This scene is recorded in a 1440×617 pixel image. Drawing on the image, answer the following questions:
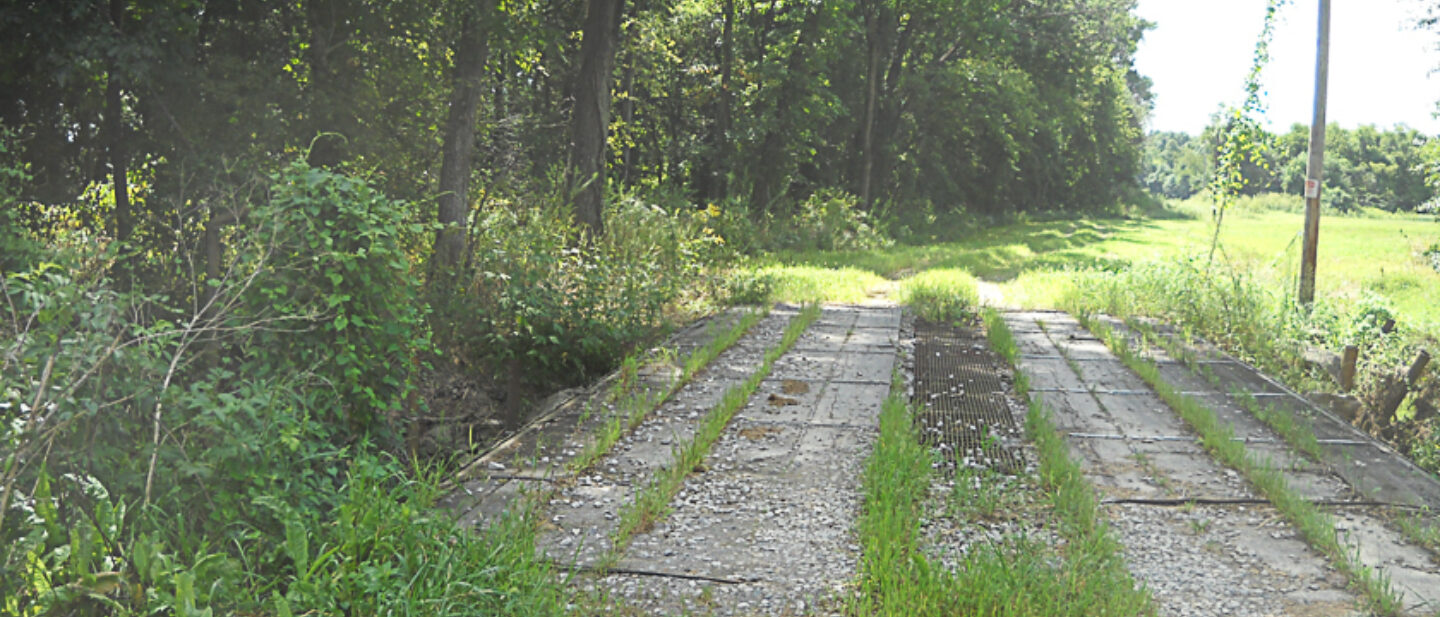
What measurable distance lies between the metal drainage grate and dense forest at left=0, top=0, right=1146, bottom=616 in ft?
7.26

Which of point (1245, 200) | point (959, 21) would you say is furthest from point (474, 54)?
point (1245, 200)

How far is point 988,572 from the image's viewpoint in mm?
2947

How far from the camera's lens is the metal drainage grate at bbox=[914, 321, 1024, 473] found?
479cm

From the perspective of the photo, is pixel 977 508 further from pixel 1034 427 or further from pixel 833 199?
pixel 833 199

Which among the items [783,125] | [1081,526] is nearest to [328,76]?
[1081,526]

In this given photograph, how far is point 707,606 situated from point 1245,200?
51889mm

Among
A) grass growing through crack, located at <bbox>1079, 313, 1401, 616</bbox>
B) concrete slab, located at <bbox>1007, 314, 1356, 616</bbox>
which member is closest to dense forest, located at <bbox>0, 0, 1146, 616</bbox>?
concrete slab, located at <bbox>1007, 314, 1356, 616</bbox>

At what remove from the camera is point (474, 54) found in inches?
334

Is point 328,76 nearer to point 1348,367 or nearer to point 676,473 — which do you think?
point 676,473

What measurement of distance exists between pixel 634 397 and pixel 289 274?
2426mm

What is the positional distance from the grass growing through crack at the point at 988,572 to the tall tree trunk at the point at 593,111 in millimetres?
7493

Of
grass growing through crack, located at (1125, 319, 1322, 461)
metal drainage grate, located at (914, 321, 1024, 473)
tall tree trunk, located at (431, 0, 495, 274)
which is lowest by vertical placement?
metal drainage grate, located at (914, 321, 1024, 473)

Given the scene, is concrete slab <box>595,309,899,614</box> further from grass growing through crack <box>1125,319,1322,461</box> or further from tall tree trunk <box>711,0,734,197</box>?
tall tree trunk <box>711,0,734,197</box>

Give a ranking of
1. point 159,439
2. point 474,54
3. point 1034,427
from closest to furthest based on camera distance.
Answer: point 159,439 → point 1034,427 → point 474,54
